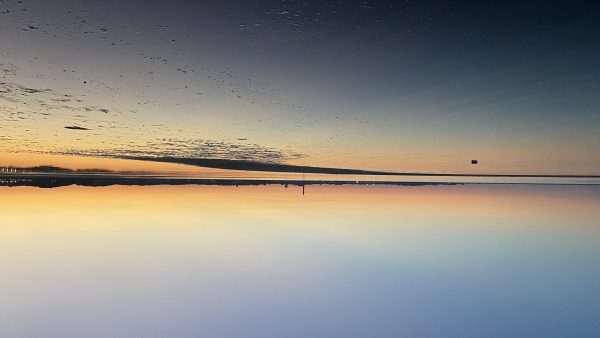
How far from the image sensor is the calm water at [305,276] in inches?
453

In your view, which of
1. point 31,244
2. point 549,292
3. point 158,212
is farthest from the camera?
point 158,212

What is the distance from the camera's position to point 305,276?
51.5 feet

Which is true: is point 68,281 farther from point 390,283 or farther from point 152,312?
point 390,283

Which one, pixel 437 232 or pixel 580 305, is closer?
pixel 580 305

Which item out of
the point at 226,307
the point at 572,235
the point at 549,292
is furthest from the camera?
the point at 572,235

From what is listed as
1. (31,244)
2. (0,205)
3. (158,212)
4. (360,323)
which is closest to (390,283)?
(360,323)

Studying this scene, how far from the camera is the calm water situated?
11516 mm

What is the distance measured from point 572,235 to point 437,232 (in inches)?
316

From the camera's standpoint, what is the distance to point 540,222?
27.2 metres

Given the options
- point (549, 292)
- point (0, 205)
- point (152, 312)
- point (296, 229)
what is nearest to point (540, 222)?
point (549, 292)

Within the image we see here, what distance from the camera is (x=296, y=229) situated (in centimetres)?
2500

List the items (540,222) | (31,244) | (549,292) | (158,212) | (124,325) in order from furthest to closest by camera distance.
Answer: (158,212), (540,222), (31,244), (549,292), (124,325)

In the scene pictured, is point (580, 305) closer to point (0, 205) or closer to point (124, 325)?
point (124, 325)

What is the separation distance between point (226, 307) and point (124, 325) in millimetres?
3130
